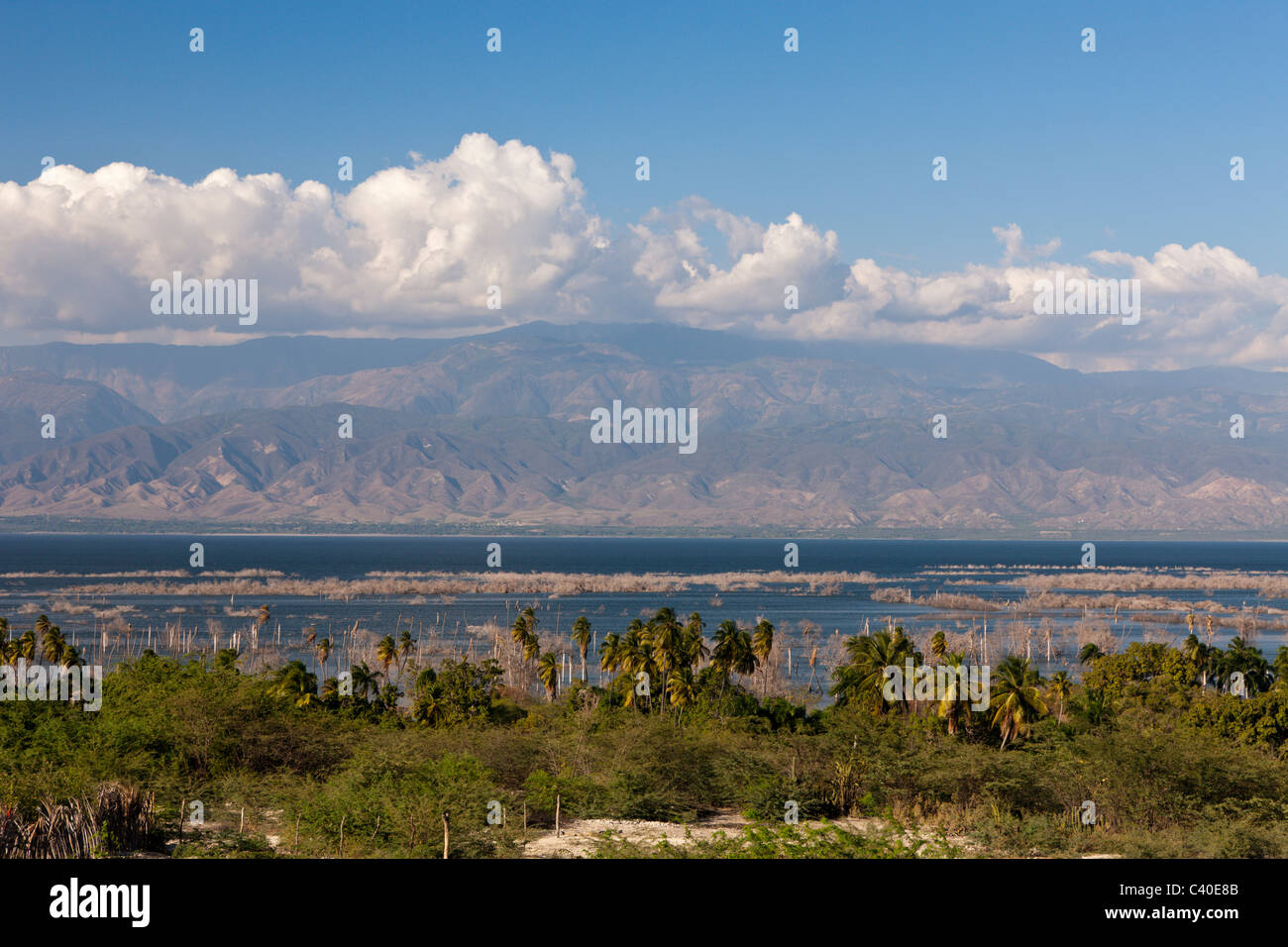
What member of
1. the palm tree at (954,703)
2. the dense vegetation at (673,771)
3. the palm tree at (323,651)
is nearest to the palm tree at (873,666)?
the dense vegetation at (673,771)

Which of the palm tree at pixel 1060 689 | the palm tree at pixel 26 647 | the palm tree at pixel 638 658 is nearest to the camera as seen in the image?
the palm tree at pixel 1060 689

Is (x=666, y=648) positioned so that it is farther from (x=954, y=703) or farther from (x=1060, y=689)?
(x=1060, y=689)

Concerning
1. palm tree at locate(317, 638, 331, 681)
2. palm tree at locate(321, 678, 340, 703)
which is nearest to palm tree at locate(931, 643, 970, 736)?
palm tree at locate(321, 678, 340, 703)

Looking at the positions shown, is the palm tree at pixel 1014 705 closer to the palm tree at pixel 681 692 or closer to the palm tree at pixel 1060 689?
the palm tree at pixel 1060 689

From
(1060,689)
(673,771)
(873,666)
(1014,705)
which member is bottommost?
(1060,689)

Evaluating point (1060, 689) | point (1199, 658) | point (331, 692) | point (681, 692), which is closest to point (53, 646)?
point (331, 692)

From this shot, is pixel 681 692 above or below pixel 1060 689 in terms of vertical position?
above

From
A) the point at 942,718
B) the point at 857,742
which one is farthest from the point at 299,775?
the point at 942,718
